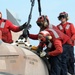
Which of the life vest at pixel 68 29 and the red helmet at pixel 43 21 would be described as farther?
the life vest at pixel 68 29

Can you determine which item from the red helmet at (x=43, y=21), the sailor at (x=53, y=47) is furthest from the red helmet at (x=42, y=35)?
the red helmet at (x=43, y=21)

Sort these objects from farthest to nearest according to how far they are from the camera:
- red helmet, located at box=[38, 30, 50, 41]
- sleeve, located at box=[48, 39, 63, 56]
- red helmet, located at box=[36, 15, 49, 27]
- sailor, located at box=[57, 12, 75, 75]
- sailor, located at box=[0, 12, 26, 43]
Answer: sailor, located at box=[0, 12, 26, 43] → sailor, located at box=[57, 12, 75, 75] → red helmet, located at box=[36, 15, 49, 27] → sleeve, located at box=[48, 39, 63, 56] → red helmet, located at box=[38, 30, 50, 41]

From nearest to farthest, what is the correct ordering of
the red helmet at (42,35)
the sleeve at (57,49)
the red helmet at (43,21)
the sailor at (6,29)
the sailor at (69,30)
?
the red helmet at (42,35) < the sleeve at (57,49) < the red helmet at (43,21) < the sailor at (69,30) < the sailor at (6,29)

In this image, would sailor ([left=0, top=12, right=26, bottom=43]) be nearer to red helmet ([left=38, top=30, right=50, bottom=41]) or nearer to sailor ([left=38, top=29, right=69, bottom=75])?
sailor ([left=38, top=29, right=69, bottom=75])

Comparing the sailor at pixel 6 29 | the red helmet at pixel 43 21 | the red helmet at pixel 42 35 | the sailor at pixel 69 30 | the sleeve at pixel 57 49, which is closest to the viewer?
the red helmet at pixel 42 35

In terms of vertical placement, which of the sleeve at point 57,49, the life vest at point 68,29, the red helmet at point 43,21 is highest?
the red helmet at point 43,21

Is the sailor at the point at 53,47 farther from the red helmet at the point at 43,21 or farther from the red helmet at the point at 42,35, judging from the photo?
the red helmet at the point at 43,21

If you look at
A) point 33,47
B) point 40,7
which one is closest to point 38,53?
point 33,47

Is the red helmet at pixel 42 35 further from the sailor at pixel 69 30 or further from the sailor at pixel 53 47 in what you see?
the sailor at pixel 69 30

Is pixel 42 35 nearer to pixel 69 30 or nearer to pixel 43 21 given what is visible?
pixel 43 21

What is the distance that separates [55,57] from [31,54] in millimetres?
830

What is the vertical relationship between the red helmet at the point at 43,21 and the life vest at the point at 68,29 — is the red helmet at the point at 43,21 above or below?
above

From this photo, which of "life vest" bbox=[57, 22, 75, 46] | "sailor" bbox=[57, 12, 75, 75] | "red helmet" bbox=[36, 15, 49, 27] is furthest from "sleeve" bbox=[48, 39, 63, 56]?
"life vest" bbox=[57, 22, 75, 46]

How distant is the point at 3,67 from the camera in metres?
8.95
